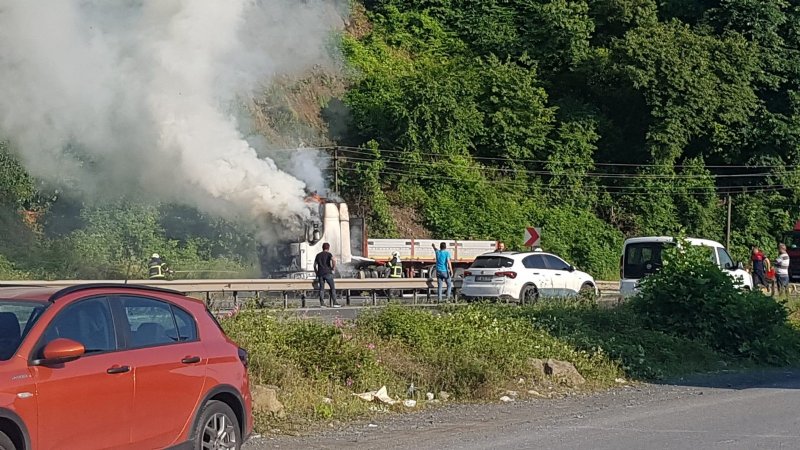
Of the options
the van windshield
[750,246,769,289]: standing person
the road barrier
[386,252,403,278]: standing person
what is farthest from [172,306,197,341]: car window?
[386,252,403,278]: standing person

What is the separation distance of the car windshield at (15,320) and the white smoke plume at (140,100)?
922 inches

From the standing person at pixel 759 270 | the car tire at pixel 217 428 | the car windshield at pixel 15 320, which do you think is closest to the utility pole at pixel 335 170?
the standing person at pixel 759 270

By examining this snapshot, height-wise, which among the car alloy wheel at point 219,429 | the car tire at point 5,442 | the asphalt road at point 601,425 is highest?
the car tire at point 5,442

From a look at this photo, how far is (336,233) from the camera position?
1410 inches

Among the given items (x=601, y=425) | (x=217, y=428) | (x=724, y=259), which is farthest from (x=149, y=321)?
(x=724, y=259)

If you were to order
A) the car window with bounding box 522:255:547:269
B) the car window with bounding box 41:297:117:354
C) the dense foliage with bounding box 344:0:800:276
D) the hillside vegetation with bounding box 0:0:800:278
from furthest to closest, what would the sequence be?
1. the dense foliage with bounding box 344:0:800:276
2. the hillside vegetation with bounding box 0:0:800:278
3. the car window with bounding box 522:255:547:269
4. the car window with bounding box 41:297:117:354

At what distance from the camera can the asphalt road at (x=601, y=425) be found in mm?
10617

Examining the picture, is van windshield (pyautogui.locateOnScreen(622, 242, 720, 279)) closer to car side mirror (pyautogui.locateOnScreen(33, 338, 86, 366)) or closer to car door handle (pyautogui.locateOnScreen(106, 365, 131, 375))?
car door handle (pyautogui.locateOnScreen(106, 365, 131, 375))

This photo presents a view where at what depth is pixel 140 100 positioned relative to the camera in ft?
110

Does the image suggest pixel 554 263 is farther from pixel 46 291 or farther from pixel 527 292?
pixel 46 291

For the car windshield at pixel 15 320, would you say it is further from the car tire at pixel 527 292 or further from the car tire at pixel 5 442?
the car tire at pixel 527 292

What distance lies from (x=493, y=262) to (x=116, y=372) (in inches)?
804

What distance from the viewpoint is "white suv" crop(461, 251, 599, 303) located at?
2686cm

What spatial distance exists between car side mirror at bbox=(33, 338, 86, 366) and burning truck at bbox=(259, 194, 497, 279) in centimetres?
2586
